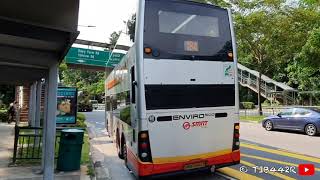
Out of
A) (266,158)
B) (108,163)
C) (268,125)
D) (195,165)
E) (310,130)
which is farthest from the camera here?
(268,125)

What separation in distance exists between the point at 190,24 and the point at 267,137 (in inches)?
410

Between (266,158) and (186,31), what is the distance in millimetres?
5161

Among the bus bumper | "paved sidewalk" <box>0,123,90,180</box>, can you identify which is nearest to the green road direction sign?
"paved sidewalk" <box>0,123,90,180</box>

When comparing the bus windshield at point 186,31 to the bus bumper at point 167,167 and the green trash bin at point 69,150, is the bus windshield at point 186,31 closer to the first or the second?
the bus bumper at point 167,167

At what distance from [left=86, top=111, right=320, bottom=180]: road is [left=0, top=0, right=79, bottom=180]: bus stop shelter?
288cm

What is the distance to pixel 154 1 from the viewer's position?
8.42 meters

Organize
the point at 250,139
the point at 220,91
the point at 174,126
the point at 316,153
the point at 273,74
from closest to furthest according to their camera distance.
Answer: the point at 174,126 → the point at 220,91 → the point at 316,153 → the point at 250,139 → the point at 273,74

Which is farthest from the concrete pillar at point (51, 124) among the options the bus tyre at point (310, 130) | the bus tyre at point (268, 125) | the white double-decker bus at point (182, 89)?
the bus tyre at point (268, 125)

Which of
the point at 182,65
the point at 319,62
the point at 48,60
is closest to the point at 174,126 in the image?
the point at 182,65

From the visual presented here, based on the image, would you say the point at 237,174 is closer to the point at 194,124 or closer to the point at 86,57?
the point at 194,124

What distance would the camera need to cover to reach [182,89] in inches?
336

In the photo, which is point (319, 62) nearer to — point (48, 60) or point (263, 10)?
point (263, 10)

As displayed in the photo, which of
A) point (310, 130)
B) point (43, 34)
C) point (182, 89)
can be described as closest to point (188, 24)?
point (182, 89)

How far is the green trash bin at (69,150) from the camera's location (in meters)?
10.2
